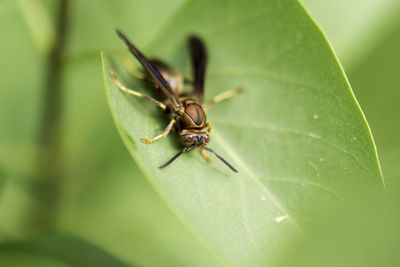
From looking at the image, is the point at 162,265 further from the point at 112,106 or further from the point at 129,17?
the point at 129,17

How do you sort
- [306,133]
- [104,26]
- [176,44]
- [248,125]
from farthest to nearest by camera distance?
[104,26] < [176,44] < [248,125] < [306,133]

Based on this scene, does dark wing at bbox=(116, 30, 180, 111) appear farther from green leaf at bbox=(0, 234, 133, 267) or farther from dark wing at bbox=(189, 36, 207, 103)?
green leaf at bbox=(0, 234, 133, 267)

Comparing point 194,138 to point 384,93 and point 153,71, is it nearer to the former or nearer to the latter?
point 153,71

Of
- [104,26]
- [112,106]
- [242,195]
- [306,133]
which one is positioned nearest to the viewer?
[112,106]

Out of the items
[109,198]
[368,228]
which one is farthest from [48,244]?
[368,228]

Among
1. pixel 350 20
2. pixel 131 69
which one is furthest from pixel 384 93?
pixel 131 69

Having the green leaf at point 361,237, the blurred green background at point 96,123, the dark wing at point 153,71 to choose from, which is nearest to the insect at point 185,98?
the dark wing at point 153,71

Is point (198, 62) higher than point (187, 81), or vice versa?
point (198, 62)

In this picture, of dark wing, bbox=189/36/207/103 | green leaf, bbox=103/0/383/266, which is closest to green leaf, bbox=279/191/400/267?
green leaf, bbox=103/0/383/266
